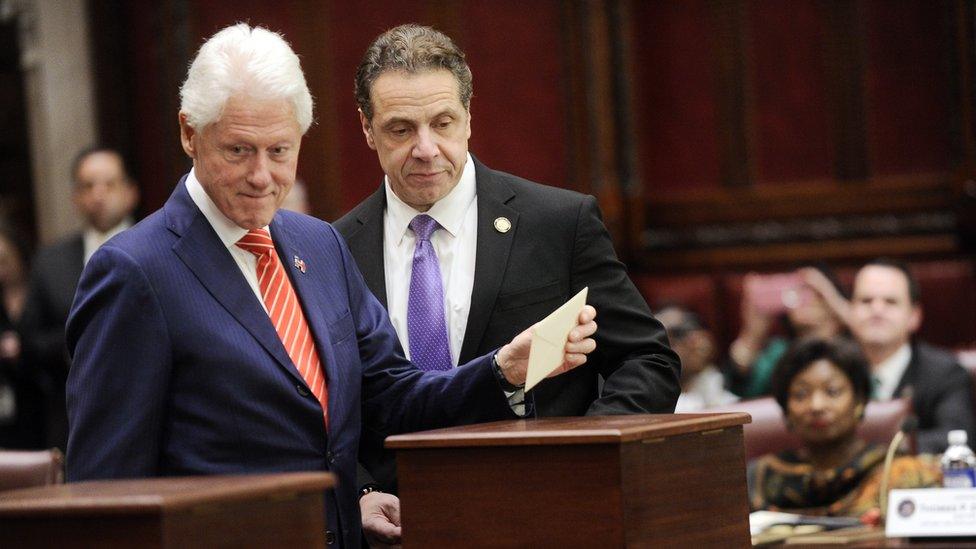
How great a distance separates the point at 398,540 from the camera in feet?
8.87

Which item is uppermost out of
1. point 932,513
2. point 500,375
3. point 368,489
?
point 500,375

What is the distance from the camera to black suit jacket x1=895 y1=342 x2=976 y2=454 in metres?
5.48

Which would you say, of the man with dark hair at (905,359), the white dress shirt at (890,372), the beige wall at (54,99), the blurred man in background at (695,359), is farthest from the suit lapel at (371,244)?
the beige wall at (54,99)

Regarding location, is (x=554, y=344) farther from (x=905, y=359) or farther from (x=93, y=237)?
(x=93, y=237)

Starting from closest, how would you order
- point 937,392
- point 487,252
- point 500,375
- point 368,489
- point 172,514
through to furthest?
1. point 172,514
2. point 500,375
3. point 368,489
4. point 487,252
5. point 937,392

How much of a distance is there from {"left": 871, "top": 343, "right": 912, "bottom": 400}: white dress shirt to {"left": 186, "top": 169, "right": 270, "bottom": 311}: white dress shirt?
13.1 ft

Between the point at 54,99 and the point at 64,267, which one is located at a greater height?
the point at 54,99

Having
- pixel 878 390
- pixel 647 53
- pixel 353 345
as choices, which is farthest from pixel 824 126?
pixel 353 345

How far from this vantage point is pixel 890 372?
598 centimetres

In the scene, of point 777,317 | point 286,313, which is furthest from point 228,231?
point 777,317

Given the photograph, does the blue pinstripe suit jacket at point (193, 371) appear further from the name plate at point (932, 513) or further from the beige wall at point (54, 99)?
the beige wall at point (54, 99)

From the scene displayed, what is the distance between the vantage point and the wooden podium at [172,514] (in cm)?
185

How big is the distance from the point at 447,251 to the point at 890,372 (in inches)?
135

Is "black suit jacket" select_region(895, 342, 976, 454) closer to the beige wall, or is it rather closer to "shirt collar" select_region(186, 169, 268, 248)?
"shirt collar" select_region(186, 169, 268, 248)
